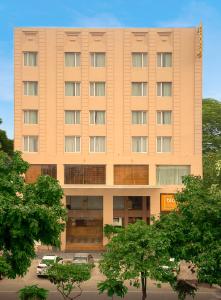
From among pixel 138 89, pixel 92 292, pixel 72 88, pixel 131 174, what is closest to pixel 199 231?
pixel 92 292

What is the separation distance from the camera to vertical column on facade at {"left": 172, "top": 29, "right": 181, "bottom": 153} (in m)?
54.7

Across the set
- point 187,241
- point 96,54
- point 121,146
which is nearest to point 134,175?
point 121,146

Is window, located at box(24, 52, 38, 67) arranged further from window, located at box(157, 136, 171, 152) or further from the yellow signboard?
the yellow signboard

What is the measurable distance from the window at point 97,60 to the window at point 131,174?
417 inches

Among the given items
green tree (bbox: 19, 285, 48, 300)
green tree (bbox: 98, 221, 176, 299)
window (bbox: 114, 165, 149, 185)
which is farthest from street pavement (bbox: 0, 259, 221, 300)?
window (bbox: 114, 165, 149, 185)

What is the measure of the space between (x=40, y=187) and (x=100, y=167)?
27.4m

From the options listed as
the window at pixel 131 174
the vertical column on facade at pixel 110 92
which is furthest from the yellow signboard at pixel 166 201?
the vertical column on facade at pixel 110 92

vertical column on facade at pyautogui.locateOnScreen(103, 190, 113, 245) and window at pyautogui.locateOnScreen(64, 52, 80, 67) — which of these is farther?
vertical column on facade at pyautogui.locateOnScreen(103, 190, 113, 245)

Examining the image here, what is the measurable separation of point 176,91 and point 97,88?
8.16 m

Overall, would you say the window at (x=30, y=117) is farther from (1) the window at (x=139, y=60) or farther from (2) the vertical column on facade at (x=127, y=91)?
(1) the window at (x=139, y=60)

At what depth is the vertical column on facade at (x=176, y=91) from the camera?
54688 millimetres

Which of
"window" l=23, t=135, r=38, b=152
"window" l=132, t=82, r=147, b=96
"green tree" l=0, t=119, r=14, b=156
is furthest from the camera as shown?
"green tree" l=0, t=119, r=14, b=156

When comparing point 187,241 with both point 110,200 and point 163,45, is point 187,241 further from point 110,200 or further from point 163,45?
point 163,45

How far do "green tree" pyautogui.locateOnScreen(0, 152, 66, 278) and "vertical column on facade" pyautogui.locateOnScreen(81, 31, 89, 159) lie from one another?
1031 inches
